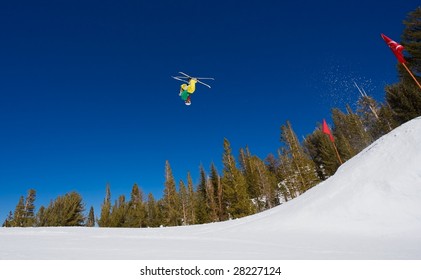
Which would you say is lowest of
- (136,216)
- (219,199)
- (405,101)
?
(219,199)

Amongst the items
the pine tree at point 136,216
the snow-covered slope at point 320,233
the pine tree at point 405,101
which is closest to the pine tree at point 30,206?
the pine tree at point 136,216

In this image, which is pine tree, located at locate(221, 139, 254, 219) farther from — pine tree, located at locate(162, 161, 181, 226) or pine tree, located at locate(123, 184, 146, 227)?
pine tree, located at locate(123, 184, 146, 227)

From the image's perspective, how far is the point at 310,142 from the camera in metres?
67.4

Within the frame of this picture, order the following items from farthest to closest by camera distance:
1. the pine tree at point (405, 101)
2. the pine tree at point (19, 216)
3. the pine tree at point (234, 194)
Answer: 1. the pine tree at point (19, 216)
2. the pine tree at point (234, 194)
3. the pine tree at point (405, 101)

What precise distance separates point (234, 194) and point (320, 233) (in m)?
30.2

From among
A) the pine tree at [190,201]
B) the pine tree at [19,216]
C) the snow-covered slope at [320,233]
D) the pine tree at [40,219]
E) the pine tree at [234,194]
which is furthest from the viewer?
the pine tree at [19,216]

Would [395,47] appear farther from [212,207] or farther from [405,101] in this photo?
[212,207]

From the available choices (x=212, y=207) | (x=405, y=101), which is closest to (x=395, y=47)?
(x=405, y=101)

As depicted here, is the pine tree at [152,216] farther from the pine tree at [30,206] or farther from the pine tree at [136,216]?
the pine tree at [30,206]

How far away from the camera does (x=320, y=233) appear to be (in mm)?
11250

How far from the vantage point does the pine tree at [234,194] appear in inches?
1566
